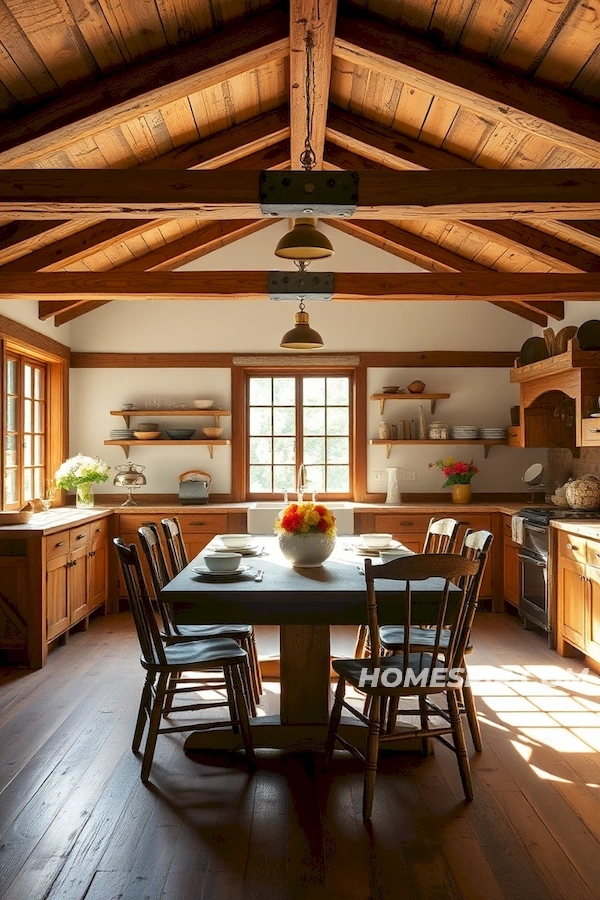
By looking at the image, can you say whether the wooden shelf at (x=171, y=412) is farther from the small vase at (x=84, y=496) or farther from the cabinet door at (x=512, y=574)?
the cabinet door at (x=512, y=574)

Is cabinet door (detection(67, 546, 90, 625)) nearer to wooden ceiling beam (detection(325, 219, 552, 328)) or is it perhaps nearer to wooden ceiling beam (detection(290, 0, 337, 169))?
wooden ceiling beam (detection(290, 0, 337, 169))

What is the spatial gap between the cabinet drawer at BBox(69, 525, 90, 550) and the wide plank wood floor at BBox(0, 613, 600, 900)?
Result: 5.61 ft

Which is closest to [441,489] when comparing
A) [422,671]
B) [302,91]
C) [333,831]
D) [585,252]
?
[585,252]

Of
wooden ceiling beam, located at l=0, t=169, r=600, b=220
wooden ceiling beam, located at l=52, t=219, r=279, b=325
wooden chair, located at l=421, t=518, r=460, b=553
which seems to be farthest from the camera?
wooden ceiling beam, located at l=52, t=219, r=279, b=325

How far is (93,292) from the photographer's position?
222 inches

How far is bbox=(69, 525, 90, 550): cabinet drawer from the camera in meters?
5.86

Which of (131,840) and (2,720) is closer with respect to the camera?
(131,840)

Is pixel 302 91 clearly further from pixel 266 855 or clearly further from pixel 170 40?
pixel 266 855

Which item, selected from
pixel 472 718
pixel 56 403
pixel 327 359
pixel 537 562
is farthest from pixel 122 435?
pixel 472 718

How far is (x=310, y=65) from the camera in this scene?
4.42m

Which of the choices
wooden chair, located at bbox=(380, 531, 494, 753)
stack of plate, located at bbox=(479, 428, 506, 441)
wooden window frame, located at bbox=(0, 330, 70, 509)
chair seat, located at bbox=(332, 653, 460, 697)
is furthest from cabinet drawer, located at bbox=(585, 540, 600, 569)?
wooden window frame, located at bbox=(0, 330, 70, 509)

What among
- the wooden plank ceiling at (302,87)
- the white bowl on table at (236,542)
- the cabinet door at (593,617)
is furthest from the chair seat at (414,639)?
the wooden plank ceiling at (302,87)

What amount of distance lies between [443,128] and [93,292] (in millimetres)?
2588

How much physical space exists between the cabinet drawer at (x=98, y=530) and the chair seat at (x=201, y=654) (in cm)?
290
